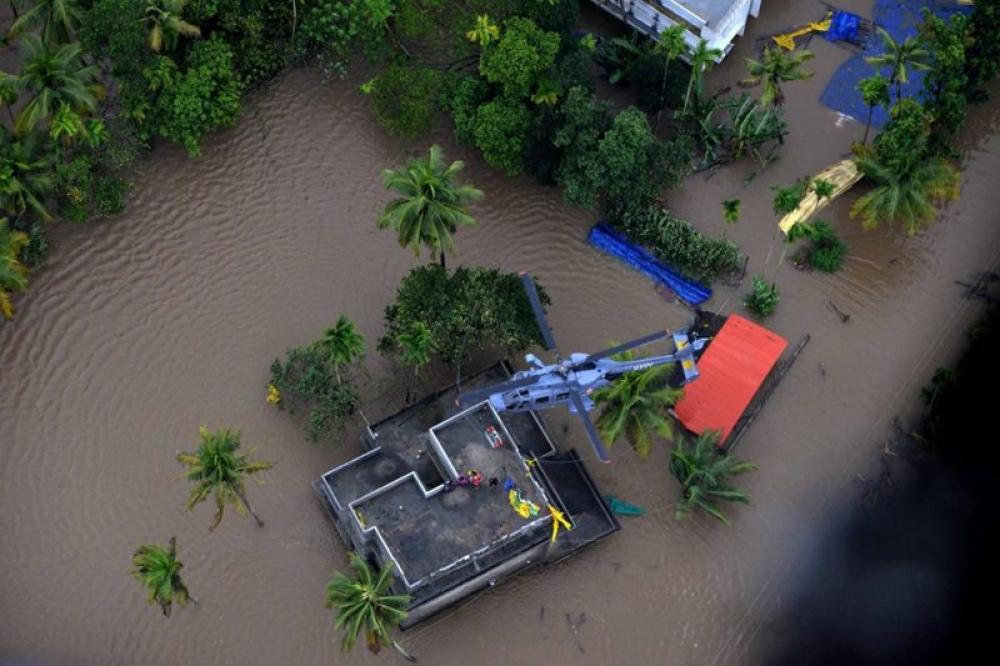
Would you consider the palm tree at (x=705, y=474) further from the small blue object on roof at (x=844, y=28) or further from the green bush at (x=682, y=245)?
the small blue object on roof at (x=844, y=28)

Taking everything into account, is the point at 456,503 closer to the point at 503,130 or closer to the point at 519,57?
the point at 503,130

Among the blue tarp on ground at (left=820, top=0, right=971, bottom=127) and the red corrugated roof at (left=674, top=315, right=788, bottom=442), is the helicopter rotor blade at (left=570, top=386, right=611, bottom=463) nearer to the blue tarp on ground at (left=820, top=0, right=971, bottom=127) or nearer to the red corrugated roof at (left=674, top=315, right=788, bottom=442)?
the red corrugated roof at (left=674, top=315, right=788, bottom=442)

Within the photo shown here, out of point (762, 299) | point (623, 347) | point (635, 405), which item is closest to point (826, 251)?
Answer: point (762, 299)

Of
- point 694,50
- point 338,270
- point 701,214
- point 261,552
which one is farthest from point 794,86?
point 261,552

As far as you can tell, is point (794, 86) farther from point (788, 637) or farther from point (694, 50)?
point (788, 637)

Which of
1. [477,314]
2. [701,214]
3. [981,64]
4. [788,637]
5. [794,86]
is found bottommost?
[788,637]

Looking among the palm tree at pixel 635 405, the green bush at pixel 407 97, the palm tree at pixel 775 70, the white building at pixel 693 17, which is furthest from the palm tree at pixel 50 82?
the palm tree at pixel 775 70

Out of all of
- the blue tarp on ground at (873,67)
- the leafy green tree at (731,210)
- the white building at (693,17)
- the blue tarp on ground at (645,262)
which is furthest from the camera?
the blue tarp on ground at (873,67)
